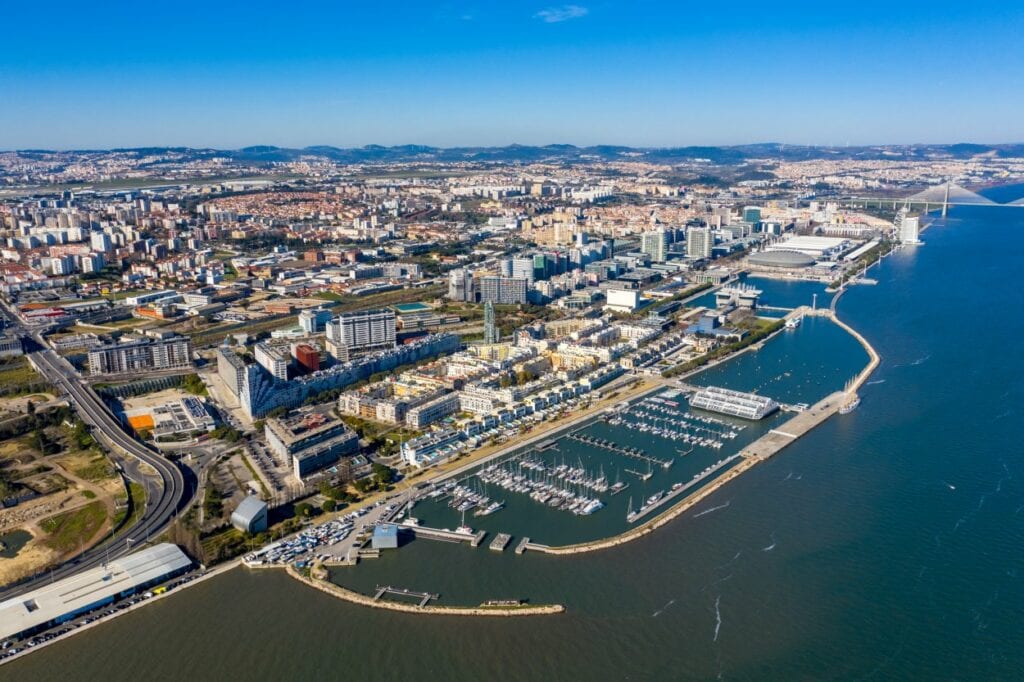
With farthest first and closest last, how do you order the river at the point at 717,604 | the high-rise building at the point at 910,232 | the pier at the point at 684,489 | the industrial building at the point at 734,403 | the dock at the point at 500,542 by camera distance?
the high-rise building at the point at 910,232 → the industrial building at the point at 734,403 → the pier at the point at 684,489 → the dock at the point at 500,542 → the river at the point at 717,604

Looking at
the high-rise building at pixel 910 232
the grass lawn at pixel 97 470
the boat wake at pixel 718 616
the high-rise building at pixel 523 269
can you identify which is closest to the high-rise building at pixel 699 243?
the high-rise building at pixel 523 269

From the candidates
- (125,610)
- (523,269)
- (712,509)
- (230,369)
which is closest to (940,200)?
(523,269)

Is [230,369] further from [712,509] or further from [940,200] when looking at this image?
[940,200]

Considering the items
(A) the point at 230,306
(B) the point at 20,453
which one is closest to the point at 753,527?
(B) the point at 20,453

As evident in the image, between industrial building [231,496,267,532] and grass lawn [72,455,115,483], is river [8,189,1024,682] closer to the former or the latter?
industrial building [231,496,267,532]

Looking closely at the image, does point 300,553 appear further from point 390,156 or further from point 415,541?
point 390,156

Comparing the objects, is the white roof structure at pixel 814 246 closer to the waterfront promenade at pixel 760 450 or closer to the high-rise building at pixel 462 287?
the high-rise building at pixel 462 287

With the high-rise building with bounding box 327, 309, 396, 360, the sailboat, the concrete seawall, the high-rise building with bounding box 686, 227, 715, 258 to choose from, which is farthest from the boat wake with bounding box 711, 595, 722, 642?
the high-rise building with bounding box 686, 227, 715, 258
